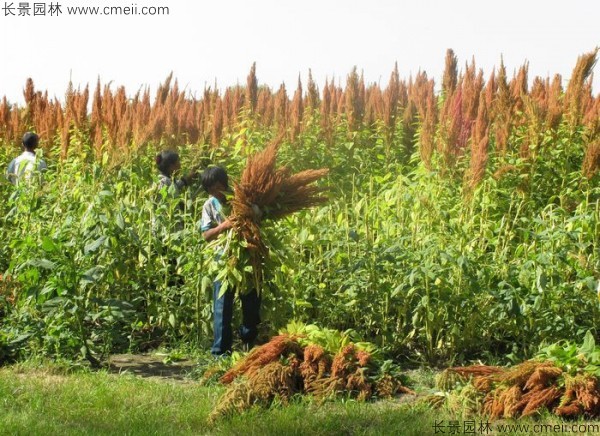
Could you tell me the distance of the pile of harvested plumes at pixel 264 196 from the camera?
695 centimetres

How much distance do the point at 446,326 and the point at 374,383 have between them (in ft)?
3.43

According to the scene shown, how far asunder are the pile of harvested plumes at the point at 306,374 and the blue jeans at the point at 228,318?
31.9 inches

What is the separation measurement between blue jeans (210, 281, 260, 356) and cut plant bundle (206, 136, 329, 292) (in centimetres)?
21

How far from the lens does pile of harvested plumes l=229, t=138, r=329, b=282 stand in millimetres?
6949

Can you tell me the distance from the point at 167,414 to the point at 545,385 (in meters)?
2.16

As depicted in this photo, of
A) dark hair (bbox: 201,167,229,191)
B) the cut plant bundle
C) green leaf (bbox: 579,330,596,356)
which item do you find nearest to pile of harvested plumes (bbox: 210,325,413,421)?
the cut plant bundle

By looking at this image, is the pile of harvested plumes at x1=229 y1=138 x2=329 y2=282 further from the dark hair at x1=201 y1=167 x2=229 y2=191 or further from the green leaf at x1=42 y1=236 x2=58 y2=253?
the green leaf at x1=42 y1=236 x2=58 y2=253

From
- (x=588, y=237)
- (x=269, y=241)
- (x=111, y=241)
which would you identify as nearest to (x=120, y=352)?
(x=111, y=241)

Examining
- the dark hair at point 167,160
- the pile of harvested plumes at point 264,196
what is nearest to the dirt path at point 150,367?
the pile of harvested plumes at point 264,196

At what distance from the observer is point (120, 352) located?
25.4 feet

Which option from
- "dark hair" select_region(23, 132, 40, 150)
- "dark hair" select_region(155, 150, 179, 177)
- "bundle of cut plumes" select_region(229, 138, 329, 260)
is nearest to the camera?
"bundle of cut plumes" select_region(229, 138, 329, 260)

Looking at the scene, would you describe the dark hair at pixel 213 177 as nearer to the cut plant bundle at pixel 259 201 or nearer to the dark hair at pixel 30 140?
the cut plant bundle at pixel 259 201

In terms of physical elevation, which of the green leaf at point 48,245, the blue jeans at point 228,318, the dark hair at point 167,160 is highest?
the dark hair at point 167,160

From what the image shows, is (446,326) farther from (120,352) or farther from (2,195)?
(2,195)
